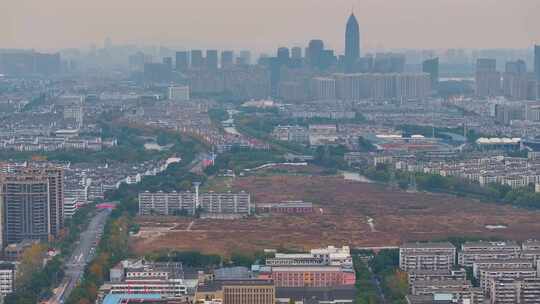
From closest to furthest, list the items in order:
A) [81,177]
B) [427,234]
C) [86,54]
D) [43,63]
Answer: [427,234], [81,177], [43,63], [86,54]

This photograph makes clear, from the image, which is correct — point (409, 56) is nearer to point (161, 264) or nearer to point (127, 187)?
point (127, 187)

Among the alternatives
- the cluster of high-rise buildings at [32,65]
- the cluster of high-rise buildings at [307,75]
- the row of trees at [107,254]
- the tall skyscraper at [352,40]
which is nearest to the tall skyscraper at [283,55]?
the cluster of high-rise buildings at [307,75]

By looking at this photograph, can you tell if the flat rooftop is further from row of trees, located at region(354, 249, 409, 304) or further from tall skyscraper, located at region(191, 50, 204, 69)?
tall skyscraper, located at region(191, 50, 204, 69)

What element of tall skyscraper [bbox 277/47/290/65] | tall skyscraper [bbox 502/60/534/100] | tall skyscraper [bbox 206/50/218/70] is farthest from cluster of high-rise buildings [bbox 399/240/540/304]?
tall skyscraper [bbox 206/50/218/70]

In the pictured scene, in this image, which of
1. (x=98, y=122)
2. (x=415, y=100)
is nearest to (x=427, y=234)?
(x=98, y=122)

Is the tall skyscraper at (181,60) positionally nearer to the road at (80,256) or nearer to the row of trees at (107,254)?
the row of trees at (107,254)
